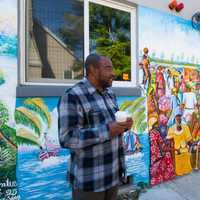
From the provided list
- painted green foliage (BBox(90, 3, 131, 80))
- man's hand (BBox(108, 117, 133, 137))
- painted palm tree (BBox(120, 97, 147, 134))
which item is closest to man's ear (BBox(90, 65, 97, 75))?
man's hand (BBox(108, 117, 133, 137))

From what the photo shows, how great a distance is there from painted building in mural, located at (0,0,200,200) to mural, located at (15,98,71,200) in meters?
0.01

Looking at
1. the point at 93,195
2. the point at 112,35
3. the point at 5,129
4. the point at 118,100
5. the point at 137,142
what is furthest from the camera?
the point at 137,142

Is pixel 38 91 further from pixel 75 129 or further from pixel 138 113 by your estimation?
pixel 138 113

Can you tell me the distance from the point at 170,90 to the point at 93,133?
357 cm

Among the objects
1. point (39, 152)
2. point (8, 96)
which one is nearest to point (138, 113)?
point (39, 152)

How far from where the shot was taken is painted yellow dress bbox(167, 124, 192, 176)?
6.06 m

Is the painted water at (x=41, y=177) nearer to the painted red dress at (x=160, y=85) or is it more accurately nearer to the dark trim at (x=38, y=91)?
the dark trim at (x=38, y=91)

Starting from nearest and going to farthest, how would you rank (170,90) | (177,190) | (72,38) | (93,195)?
(93,195)
(72,38)
(177,190)
(170,90)

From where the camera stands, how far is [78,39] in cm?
473

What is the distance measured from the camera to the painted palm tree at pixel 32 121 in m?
3.97

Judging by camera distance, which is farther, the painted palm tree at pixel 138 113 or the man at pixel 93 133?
the painted palm tree at pixel 138 113

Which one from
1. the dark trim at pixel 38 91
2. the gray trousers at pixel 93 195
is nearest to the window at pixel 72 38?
the dark trim at pixel 38 91

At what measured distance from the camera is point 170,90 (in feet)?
19.6

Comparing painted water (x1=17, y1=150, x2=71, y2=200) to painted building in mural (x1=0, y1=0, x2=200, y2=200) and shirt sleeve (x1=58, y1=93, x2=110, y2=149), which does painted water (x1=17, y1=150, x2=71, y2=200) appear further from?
shirt sleeve (x1=58, y1=93, x2=110, y2=149)
